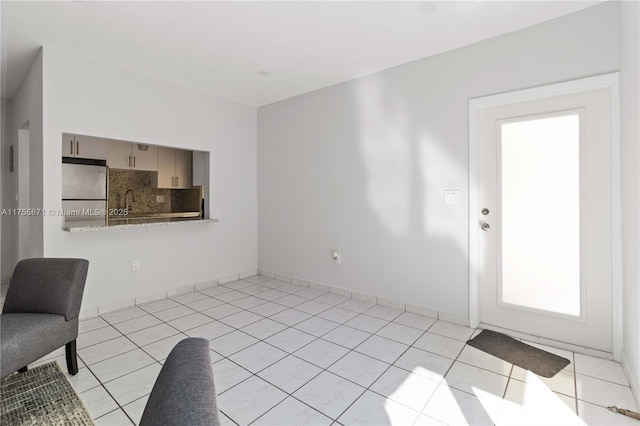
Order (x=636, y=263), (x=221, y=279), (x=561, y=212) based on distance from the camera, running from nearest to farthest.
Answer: (x=636, y=263)
(x=561, y=212)
(x=221, y=279)

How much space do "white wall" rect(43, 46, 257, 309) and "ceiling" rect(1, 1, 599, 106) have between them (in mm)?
255

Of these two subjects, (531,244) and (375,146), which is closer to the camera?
(531,244)

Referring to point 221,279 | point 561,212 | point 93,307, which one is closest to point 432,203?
point 561,212

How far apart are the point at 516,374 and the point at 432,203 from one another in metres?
1.58

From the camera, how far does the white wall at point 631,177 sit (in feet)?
6.00

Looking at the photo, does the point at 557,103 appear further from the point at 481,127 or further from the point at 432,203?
the point at 432,203

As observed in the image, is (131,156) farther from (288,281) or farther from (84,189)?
(288,281)

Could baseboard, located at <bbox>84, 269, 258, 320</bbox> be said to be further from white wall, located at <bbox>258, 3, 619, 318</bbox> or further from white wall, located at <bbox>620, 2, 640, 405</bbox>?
white wall, located at <bbox>620, 2, 640, 405</bbox>

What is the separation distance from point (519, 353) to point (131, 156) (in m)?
5.45

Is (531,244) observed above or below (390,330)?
above

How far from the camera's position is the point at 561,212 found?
2.52m

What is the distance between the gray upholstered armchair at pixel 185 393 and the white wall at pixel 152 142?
3000 millimetres

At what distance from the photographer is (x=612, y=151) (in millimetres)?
2289

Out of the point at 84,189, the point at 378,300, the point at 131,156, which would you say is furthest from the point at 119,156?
the point at 378,300
